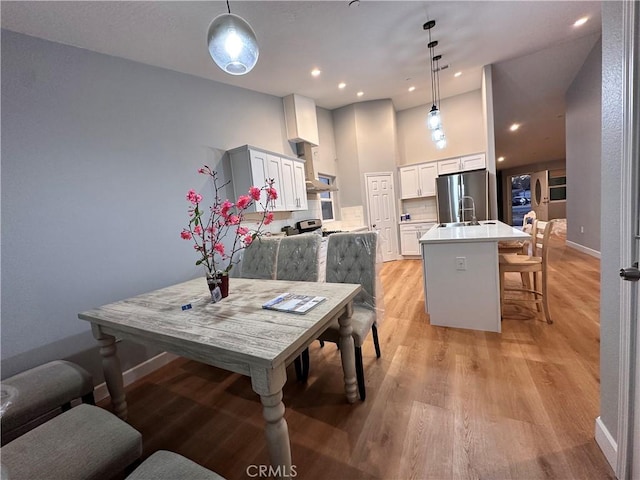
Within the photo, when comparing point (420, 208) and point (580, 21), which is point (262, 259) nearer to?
point (420, 208)

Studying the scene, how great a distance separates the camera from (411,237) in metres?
5.81

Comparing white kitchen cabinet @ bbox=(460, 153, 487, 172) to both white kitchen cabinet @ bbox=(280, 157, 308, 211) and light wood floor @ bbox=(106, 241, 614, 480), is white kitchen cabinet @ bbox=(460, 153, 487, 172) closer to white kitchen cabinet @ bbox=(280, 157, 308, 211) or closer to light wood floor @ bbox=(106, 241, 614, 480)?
white kitchen cabinet @ bbox=(280, 157, 308, 211)

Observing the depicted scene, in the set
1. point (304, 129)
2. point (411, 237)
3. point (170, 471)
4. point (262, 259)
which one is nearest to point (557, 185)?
point (411, 237)

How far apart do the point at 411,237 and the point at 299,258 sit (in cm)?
422

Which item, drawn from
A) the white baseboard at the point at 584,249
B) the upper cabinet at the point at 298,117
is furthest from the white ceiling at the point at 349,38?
the white baseboard at the point at 584,249

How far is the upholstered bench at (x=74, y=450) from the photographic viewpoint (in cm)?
88

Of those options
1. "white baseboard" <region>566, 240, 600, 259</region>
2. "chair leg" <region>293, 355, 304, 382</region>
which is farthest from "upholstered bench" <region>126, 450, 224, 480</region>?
"white baseboard" <region>566, 240, 600, 259</region>

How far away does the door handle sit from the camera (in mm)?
917

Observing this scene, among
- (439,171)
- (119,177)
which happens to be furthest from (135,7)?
(439,171)

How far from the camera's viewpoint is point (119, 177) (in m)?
2.33

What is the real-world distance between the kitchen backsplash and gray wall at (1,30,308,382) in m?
4.70

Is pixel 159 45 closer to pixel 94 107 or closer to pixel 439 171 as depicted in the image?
pixel 94 107

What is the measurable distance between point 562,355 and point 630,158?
168 centimetres

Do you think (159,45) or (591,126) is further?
(591,126)
